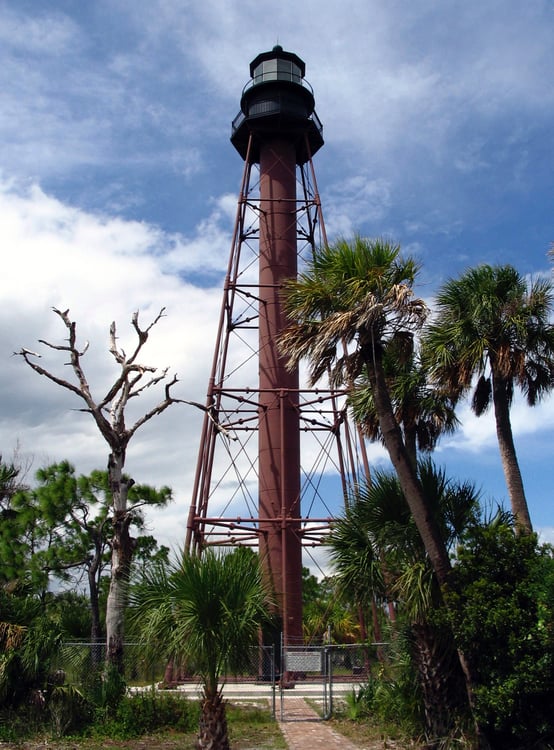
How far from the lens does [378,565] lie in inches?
469

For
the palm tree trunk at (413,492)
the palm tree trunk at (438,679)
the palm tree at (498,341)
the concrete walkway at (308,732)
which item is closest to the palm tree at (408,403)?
the palm tree at (498,341)

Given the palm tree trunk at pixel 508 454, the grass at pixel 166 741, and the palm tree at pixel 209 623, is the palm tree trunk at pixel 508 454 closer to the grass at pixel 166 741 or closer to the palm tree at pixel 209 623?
the palm tree at pixel 209 623

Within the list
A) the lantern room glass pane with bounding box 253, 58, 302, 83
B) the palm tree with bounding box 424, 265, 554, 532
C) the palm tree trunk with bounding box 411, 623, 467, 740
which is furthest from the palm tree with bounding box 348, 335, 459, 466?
the lantern room glass pane with bounding box 253, 58, 302, 83

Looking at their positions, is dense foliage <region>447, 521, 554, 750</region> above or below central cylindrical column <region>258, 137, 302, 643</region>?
below

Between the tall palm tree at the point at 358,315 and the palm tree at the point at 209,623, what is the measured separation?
119 inches

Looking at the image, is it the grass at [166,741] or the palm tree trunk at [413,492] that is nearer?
the palm tree trunk at [413,492]

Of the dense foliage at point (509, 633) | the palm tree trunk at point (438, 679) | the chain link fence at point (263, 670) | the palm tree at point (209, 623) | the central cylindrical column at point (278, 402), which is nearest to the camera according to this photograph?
Result: the dense foliage at point (509, 633)

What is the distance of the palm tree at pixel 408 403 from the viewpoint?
51.9ft

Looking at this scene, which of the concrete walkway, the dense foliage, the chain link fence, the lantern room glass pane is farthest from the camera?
the lantern room glass pane

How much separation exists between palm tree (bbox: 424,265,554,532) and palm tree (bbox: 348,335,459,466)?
3.34 feet

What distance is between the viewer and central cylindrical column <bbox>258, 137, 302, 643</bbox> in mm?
22500

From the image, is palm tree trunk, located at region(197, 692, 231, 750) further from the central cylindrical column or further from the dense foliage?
the central cylindrical column

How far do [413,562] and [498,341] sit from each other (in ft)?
15.6

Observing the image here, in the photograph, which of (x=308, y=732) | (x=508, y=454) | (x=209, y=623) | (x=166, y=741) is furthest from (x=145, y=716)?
(x=508, y=454)
